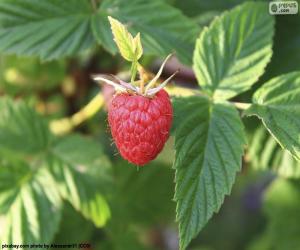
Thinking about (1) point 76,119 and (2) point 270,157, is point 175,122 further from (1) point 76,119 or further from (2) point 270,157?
(1) point 76,119

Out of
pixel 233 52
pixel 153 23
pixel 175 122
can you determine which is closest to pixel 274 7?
pixel 233 52

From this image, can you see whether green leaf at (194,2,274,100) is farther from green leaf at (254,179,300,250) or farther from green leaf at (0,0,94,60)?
green leaf at (254,179,300,250)

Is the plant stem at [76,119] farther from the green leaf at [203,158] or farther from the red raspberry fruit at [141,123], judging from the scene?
the red raspberry fruit at [141,123]

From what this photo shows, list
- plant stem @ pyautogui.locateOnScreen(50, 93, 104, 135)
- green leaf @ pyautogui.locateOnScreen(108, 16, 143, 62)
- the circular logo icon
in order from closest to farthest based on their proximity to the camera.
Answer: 1. green leaf @ pyautogui.locateOnScreen(108, 16, 143, 62)
2. the circular logo icon
3. plant stem @ pyautogui.locateOnScreen(50, 93, 104, 135)

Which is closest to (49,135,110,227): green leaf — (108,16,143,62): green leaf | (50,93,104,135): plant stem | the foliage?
the foliage

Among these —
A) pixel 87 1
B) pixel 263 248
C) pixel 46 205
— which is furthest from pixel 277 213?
pixel 87 1

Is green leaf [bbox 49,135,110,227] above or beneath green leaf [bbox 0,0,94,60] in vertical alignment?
beneath

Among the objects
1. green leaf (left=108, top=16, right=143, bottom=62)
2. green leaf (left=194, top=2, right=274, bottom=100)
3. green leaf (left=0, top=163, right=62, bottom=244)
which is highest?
green leaf (left=108, top=16, right=143, bottom=62)
